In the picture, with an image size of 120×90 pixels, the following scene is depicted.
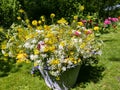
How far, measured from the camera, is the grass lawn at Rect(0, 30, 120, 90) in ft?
21.6

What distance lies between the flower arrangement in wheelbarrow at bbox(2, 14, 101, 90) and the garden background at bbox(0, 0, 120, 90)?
14.8 inches

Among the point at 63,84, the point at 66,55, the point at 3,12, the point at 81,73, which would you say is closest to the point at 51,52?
the point at 66,55

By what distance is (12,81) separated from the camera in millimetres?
7023

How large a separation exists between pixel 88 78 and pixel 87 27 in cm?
402

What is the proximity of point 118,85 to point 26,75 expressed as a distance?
2098mm

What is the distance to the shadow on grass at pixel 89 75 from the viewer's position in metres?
6.74

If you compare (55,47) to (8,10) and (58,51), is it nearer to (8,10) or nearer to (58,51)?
(58,51)

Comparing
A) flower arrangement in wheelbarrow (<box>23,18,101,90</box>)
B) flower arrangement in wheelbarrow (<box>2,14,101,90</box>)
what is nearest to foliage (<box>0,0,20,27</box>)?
flower arrangement in wheelbarrow (<box>2,14,101,90</box>)

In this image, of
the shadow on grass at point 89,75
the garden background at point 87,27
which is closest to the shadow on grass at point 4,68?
the garden background at point 87,27

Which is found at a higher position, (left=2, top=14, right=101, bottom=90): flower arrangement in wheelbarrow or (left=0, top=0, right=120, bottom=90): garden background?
(left=2, top=14, right=101, bottom=90): flower arrangement in wheelbarrow

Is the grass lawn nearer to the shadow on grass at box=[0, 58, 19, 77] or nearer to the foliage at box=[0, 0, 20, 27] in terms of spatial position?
the shadow on grass at box=[0, 58, 19, 77]

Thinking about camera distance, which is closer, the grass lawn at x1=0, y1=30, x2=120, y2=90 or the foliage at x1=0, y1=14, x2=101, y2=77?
the foliage at x1=0, y1=14, x2=101, y2=77

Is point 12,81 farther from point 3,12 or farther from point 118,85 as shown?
point 3,12

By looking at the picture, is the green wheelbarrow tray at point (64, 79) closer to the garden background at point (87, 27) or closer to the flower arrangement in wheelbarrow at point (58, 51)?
the flower arrangement in wheelbarrow at point (58, 51)
